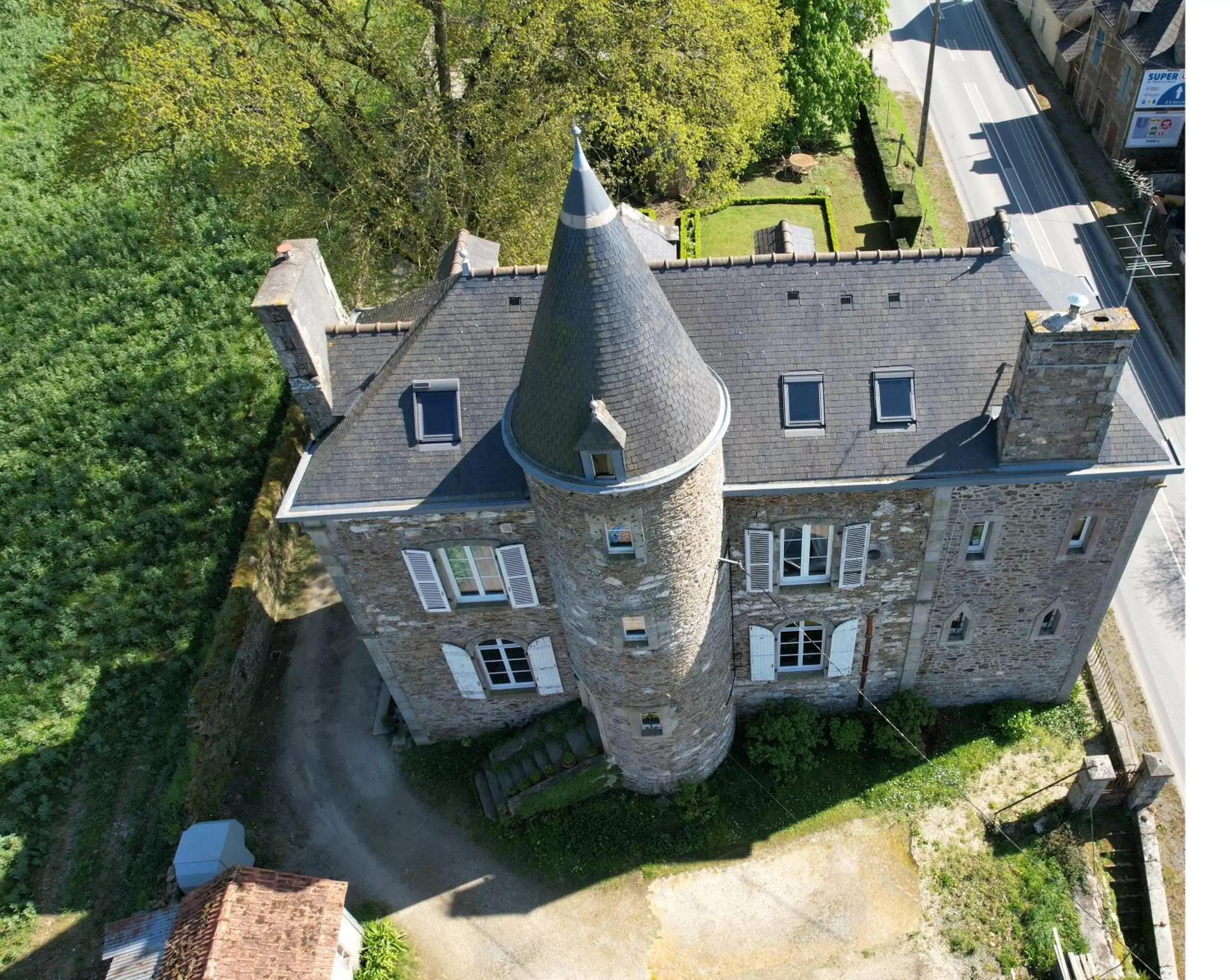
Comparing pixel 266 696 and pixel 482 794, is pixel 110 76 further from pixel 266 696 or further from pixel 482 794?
pixel 482 794

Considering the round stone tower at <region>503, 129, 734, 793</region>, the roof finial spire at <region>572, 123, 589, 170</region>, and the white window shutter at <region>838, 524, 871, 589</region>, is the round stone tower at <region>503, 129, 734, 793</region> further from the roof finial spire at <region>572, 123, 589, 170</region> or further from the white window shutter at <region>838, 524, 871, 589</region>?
the white window shutter at <region>838, 524, 871, 589</region>

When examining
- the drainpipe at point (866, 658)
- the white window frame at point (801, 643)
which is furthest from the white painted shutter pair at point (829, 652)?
the drainpipe at point (866, 658)

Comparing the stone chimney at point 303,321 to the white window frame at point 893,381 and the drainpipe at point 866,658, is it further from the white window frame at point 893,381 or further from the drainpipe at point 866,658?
the drainpipe at point 866,658

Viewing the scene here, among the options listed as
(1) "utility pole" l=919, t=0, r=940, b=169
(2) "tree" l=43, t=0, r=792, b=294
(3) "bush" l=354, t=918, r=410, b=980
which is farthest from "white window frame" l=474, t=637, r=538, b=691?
(1) "utility pole" l=919, t=0, r=940, b=169

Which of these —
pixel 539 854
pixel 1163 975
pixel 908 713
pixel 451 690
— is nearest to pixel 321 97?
pixel 451 690

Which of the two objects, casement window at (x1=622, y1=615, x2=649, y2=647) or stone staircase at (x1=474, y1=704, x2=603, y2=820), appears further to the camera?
stone staircase at (x1=474, y1=704, x2=603, y2=820)

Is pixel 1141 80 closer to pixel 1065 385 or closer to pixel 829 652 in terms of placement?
pixel 1065 385

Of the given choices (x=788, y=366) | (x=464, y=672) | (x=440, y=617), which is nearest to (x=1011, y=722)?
(x=788, y=366)
